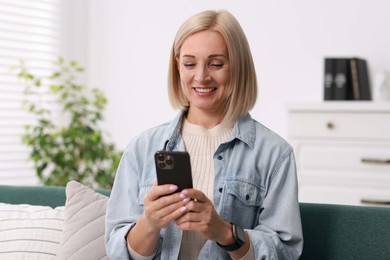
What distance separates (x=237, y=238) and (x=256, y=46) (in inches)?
116

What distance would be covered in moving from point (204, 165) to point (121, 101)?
311 centimetres

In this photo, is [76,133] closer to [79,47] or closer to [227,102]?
[79,47]

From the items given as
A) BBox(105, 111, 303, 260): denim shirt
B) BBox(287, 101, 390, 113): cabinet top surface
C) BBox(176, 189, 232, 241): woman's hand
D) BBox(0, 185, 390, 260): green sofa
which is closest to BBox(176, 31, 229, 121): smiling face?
BBox(105, 111, 303, 260): denim shirt

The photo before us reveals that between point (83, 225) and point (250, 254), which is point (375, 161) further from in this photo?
point (250, 254)

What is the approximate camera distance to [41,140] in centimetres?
406

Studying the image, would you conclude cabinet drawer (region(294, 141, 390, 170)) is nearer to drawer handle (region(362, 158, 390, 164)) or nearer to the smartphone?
drawer handle (region(362, 158, 390, 164))

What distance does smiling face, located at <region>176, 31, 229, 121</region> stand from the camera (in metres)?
1.84

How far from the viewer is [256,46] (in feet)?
14.9

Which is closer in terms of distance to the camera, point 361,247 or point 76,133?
point 361,247

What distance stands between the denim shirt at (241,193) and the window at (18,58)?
2.45 meters

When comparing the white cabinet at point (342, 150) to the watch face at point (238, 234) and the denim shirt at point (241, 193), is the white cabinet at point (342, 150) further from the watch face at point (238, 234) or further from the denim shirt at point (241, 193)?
the watch face at point (238, 234)

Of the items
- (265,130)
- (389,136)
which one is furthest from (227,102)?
(389,136)

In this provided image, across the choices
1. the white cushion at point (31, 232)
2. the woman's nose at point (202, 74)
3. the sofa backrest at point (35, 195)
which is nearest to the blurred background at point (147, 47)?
the sofa backrest at point (35, 195)

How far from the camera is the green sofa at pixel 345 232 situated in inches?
78.7
